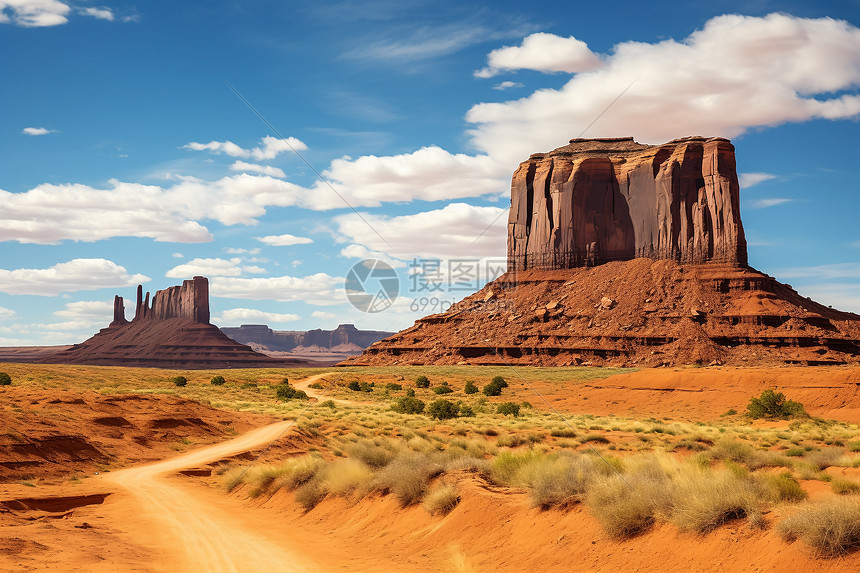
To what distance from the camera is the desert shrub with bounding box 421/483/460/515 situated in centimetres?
1145

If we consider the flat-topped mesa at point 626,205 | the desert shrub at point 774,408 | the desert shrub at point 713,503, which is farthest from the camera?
the flat-topped mesa at point 626,205

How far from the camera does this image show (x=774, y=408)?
111 ft

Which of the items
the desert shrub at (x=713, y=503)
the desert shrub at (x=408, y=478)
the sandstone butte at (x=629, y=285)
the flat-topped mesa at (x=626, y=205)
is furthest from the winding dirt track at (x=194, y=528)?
the flat-topped mesa at (x=626, y=205)

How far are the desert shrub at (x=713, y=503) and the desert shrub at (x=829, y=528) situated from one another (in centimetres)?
62

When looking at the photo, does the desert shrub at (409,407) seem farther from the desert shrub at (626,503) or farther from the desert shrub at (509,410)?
the desert shrub at (626,503)

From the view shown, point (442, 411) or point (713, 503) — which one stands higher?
point (713, 503)

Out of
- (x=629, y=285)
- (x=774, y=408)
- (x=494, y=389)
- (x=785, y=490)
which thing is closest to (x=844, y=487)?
(x=785, y=490)

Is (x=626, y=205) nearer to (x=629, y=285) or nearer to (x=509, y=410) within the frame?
(x=629, y=285)

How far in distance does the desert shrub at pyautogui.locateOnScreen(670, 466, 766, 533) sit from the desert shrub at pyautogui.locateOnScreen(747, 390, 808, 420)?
28.6 meters

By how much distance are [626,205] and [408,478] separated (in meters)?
114

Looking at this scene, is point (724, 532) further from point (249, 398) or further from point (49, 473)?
point (249, 398)

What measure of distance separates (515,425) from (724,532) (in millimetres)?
21410

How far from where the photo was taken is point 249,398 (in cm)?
4606

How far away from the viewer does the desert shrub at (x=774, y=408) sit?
33.1m
